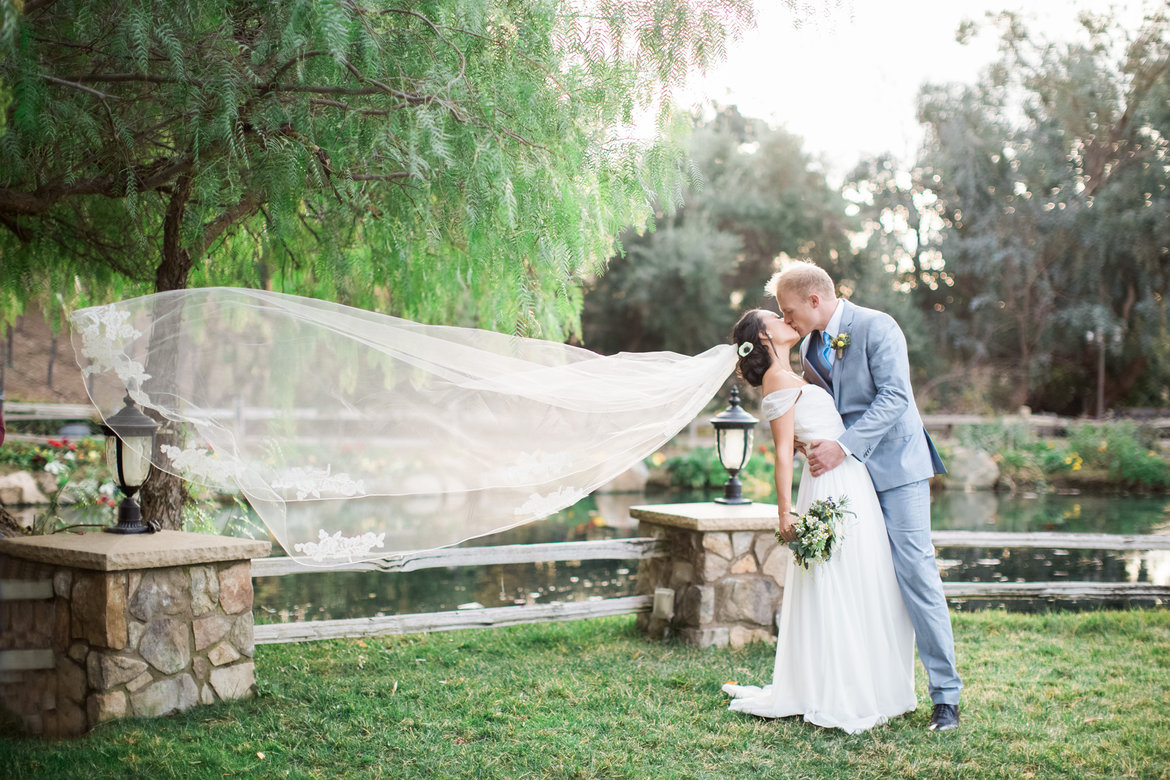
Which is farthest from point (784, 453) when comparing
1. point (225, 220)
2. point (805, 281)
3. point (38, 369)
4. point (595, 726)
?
point (38, 369)

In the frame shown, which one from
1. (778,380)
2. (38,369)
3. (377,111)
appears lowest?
(778,380)

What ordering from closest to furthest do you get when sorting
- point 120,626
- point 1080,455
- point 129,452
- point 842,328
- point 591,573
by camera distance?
point 120,626 < point 129,452 < point 842,328 < point 591,573 < point 1080,455

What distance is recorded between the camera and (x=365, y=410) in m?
3.74

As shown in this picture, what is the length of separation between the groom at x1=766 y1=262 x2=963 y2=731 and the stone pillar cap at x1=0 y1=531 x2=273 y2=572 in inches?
106

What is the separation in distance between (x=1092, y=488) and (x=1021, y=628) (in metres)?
12.5

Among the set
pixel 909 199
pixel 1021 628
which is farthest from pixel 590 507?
pixel 909 199

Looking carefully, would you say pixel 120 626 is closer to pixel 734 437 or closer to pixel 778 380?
pixel 778 380

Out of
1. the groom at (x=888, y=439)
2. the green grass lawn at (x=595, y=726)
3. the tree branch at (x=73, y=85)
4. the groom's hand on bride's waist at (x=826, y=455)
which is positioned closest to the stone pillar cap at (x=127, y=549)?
the green grass lawn at (x=595, y=726)

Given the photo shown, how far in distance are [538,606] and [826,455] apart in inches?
82.1

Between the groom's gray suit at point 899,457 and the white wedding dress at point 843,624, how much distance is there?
7 centimetres

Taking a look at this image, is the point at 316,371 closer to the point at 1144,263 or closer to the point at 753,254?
the point at 753,254

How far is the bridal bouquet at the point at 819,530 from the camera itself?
3.71 metres

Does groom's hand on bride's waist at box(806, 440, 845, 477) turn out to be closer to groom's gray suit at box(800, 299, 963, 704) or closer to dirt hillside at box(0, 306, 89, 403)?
groom's gray suit at box(800, 299, 963, 704)

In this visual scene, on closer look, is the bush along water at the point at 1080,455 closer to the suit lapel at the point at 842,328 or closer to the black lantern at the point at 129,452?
the suit lapel at the point at 842,328
